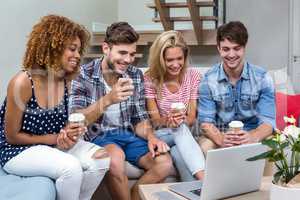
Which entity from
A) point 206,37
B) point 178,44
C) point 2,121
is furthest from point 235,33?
point 206,37

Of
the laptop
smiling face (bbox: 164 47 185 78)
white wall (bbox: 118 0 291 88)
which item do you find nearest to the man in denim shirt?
smiling face (bbox: 164 47 185 78)

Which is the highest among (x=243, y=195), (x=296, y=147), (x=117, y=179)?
(x=296, y=147)

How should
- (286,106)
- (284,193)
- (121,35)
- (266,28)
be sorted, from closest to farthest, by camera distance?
(284,193)
(121,35)
(286,106)
(266,28)

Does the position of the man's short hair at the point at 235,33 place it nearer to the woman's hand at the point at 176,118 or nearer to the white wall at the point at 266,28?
the woman's hand at the point at 176,118

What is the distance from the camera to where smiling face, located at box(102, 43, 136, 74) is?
2342mm

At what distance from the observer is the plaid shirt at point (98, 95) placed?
2.31m

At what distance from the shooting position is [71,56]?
2086 millimetres

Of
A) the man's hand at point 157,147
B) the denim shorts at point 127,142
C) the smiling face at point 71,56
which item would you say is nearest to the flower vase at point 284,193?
the man's hand at point 157,147

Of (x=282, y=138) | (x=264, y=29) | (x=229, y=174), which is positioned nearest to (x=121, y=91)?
(x=229, y=174)

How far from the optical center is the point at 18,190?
1.69m

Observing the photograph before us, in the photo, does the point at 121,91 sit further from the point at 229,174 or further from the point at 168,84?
the point at 229,174

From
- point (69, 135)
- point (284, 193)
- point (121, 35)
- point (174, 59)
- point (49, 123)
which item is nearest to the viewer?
point (284, 193)

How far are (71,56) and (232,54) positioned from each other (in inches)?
35.6

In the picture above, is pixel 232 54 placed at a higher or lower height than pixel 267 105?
higher
